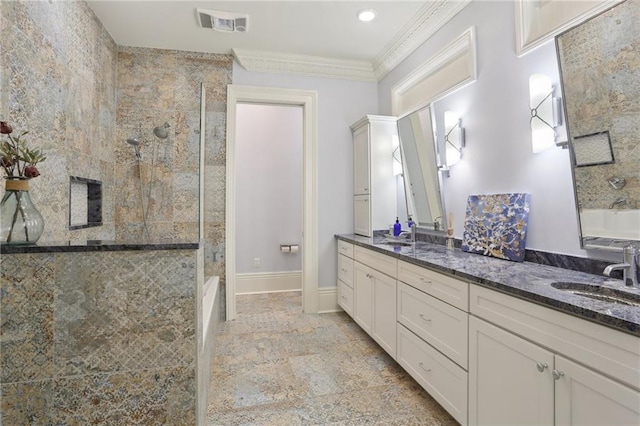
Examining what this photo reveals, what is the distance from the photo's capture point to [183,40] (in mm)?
3205

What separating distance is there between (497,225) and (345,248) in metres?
1.61

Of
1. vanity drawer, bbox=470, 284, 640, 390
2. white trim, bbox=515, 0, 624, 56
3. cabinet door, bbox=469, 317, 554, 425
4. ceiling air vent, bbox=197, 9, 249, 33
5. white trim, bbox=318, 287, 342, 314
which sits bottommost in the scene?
white trim, bbox=318, 287, 342, 314

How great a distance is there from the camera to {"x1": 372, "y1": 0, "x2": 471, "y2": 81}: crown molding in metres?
2.53

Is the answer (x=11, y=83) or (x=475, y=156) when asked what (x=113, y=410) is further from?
(x=475, y=156)

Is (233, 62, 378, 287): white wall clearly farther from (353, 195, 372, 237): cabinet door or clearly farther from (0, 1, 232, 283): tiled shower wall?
(0, 1, 232, 283): tiled shower wall

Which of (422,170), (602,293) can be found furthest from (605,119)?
(422,170)

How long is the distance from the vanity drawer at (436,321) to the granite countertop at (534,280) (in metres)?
0.20

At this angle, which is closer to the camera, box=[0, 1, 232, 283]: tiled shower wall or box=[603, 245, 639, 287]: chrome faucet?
box=[603, 245, 639, 287]: chrome faucet

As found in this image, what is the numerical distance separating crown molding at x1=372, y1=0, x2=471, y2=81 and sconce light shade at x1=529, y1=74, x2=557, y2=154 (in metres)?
0.97

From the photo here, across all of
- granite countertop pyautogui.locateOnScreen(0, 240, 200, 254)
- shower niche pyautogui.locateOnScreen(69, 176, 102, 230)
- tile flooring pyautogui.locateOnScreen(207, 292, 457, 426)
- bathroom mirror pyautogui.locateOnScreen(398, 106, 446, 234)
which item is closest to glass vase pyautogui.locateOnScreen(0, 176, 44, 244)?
granite countertop pyautogui.locateOnScreen(0, 240, 200, 254)

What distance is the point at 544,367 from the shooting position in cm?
121

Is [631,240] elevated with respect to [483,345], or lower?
Result: elevated

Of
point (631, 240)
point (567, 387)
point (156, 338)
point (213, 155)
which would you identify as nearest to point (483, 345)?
point (567, 387)

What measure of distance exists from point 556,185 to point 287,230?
3.42 metres
